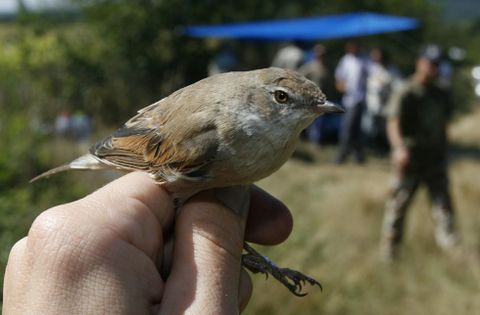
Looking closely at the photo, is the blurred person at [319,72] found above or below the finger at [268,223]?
below

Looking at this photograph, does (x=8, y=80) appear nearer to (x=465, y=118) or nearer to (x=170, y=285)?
(x=170, y=285)

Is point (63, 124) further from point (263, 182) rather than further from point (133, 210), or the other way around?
point (133, 210)

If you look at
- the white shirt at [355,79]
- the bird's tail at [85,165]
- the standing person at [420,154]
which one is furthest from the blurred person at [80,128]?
the bird's tail at [85,165]

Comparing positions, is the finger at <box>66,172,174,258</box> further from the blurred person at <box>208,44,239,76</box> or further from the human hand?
the blurred person at <box>208,44,239,76</box>

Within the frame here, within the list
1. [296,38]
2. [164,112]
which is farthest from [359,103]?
[164,112]

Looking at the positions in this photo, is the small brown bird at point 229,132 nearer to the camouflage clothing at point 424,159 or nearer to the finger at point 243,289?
the finger at point 243,289

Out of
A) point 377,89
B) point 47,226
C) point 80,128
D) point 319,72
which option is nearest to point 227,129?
point 47,226
